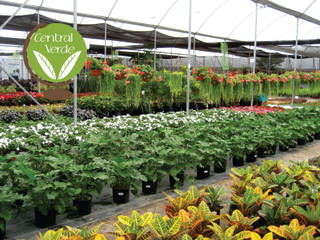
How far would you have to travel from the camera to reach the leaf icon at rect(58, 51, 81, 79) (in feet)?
13.5

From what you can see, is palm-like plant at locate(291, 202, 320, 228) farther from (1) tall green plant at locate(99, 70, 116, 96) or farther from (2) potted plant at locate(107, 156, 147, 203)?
(1) tall green plant at locate(99, 70, 116, 96)

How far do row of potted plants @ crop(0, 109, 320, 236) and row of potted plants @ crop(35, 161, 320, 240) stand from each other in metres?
0.74

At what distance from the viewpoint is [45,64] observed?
3967mm

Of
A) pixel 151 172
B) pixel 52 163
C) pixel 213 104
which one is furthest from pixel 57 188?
pixel 213 104

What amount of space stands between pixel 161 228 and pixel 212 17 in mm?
10542

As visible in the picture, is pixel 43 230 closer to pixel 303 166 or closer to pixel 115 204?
pixel 115 204

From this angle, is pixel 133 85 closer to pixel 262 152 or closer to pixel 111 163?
pixel 262 152

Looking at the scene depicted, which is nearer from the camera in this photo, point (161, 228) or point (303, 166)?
point (161, 228)

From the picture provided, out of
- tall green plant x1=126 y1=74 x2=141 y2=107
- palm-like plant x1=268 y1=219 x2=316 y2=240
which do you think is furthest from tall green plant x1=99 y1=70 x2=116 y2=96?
palm-like plant x1=268 y1=219 x2=316 y2=240

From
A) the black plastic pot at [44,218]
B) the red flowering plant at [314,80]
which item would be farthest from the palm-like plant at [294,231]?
the red flowering plant at [314,80]

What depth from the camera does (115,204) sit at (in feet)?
10.1

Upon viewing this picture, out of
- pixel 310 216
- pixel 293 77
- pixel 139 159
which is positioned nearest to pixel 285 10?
pixel 293 77

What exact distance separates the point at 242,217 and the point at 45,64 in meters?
3.14

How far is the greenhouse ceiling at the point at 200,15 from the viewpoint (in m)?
8.32
